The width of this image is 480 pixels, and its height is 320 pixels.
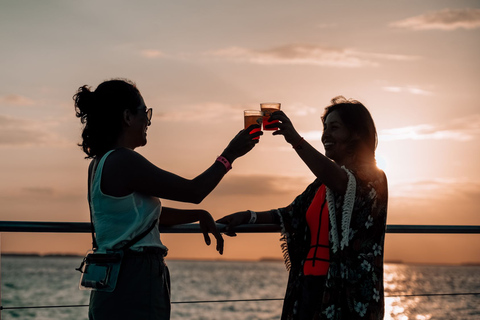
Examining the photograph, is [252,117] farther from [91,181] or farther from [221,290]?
[221,290]

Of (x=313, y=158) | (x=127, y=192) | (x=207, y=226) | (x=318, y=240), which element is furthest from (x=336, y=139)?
(x=127, y=192)

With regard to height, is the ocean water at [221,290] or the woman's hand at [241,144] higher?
the woman's hand at [241,144]

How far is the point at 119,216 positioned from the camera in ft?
8.16

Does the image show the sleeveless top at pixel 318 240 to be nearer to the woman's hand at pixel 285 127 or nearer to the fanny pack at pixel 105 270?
the woman's hand at pixel 285 127

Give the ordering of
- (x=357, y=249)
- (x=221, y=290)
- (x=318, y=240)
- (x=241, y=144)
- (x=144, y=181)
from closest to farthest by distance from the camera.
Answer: (x=144, y=181), (x=241, y=144), (x=357, y=249), (x=318, y=240), (x=221, y=290)

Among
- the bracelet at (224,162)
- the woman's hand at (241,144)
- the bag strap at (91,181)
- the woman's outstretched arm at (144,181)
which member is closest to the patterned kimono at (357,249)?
the woman's hand at (241,144)

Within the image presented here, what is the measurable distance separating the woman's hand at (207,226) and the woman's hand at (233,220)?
18 centimetres

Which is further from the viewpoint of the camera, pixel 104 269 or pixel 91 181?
pixel 91 181

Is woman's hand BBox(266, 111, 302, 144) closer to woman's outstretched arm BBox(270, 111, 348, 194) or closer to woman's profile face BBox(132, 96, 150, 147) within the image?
woman's outstretched arm BBox(270, 111, 348, 194)

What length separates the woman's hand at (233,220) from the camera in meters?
3.19

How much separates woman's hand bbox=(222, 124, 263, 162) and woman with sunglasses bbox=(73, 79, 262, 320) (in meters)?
0.11

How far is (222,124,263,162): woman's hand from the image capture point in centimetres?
272

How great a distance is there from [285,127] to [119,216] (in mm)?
796

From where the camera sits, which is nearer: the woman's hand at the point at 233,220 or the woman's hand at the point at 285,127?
the woman's hand at the point at 285,127
